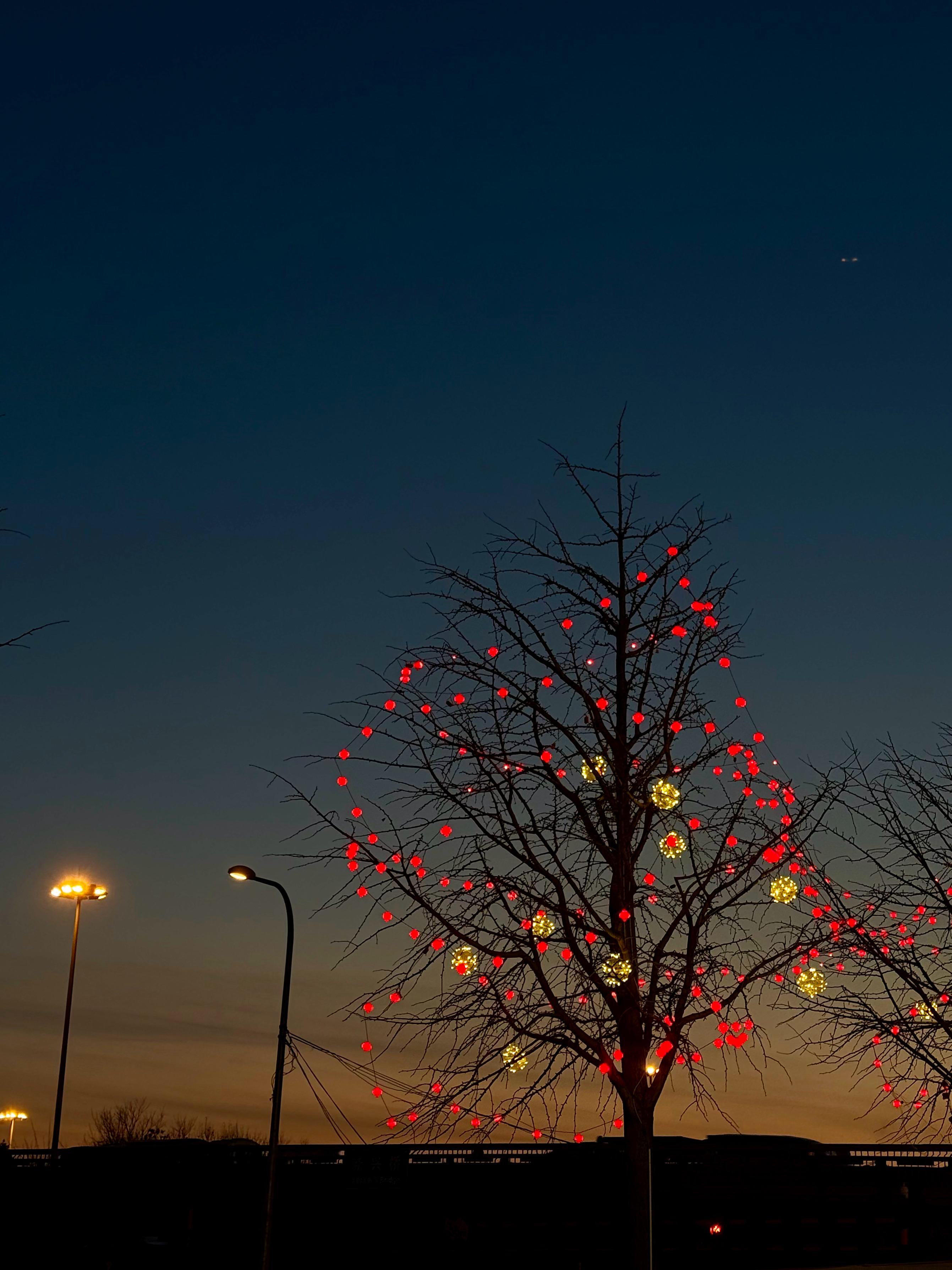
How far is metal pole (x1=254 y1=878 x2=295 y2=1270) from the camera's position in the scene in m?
20.9

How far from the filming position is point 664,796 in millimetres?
16391

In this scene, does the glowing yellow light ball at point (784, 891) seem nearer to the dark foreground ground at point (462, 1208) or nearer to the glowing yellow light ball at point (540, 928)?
the glowing yellow light ball at point (540, 928)

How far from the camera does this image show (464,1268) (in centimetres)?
2931

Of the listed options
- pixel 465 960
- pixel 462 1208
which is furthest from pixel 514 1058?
pixel 462 1208

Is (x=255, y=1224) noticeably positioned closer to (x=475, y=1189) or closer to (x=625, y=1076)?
(x=475, y=1189)

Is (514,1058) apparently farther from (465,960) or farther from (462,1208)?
(462,1208)

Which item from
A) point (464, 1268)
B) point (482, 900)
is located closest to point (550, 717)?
point (482, 900)

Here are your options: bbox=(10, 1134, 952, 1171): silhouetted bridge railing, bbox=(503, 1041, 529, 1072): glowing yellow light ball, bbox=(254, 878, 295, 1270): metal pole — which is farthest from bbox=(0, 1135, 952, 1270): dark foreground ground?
bbox=(503, 1041, 529, 1072): glowing yellow light ball

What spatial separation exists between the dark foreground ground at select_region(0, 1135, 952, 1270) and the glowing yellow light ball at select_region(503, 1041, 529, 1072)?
14985 mm

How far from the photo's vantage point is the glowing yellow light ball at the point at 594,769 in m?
16.8

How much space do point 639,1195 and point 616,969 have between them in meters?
2.54

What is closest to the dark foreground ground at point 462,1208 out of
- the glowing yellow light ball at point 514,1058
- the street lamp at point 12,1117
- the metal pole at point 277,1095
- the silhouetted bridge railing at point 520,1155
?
the silhouetted bridge railing at point 520,1155

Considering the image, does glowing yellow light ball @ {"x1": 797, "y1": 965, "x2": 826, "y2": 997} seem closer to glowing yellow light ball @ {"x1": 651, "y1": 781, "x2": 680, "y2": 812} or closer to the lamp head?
A: glowing yellow light ball @ {"x1": 651, "y1": 781, "x2": 680, "y2": 812}

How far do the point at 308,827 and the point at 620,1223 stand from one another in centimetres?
1842
